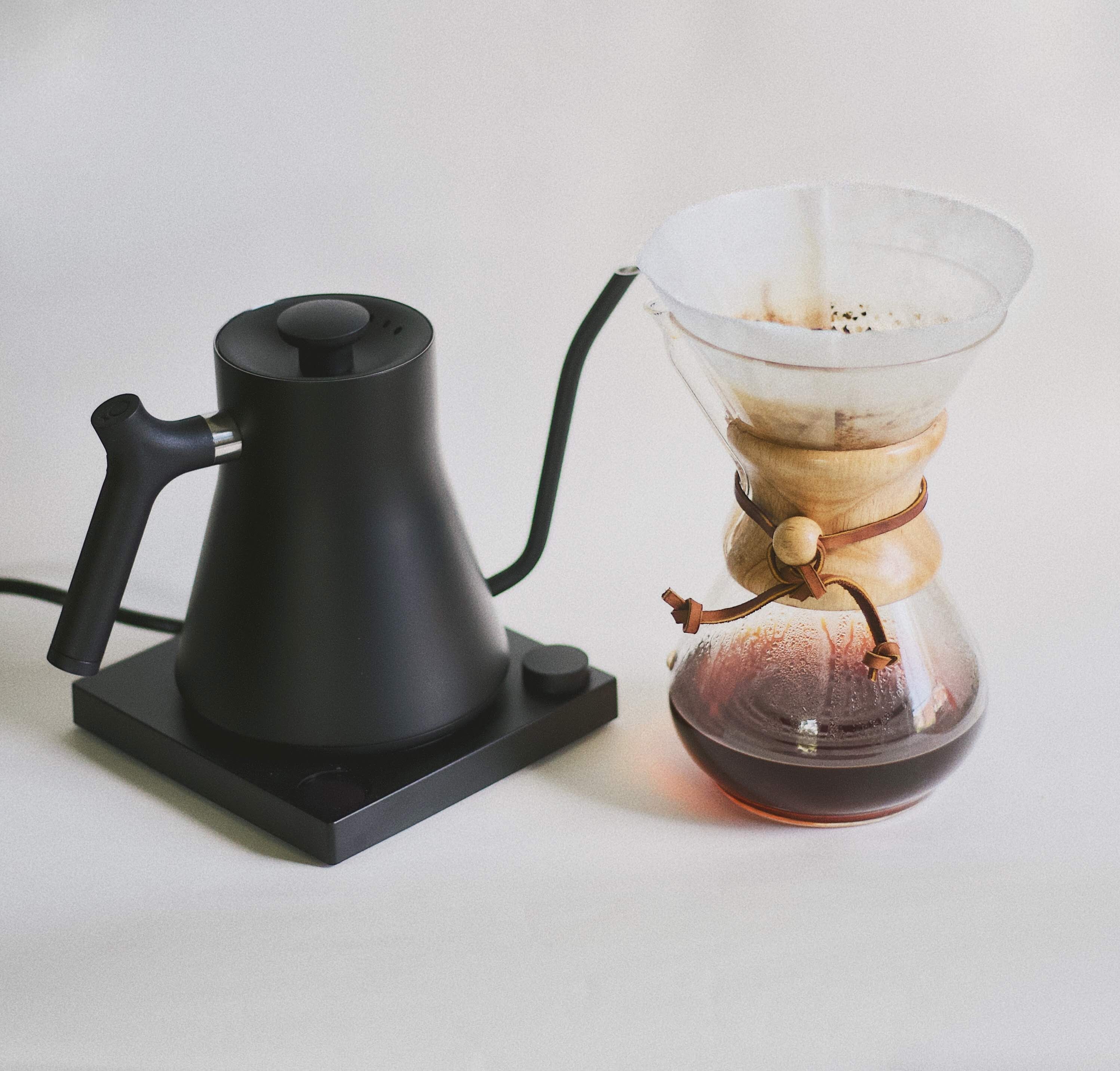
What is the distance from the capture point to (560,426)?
0.81m

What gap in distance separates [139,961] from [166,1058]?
0.20ft

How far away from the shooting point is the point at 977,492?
109 centimetres

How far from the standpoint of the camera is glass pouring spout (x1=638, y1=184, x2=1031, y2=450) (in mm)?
631

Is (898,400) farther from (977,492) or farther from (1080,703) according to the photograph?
(977,492)

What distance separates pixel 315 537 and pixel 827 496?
23 cm

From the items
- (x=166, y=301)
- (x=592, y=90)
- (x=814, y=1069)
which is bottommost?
(x=814, y=1069)

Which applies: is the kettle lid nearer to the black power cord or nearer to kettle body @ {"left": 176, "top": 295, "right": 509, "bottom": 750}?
kettle body @ {"left": 176, "top": 295, "right": 509, "bottom": 750}

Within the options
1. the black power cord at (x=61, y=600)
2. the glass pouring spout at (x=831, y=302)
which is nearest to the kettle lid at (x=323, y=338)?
the glass pouring spout at (x=831, y=302)

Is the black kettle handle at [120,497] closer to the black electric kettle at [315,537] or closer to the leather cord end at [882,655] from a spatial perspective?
the black electric kettle at [315,537]

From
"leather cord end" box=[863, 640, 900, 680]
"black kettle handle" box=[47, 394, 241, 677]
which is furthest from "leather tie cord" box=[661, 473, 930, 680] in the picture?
"black kettle handle" box=[47, 394, 241, 677]

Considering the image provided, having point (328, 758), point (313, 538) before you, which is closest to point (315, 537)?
point (313, 538)

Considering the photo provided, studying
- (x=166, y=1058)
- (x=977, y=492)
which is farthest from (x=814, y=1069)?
(x=977, y=492)

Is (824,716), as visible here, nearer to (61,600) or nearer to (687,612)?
(687,612)

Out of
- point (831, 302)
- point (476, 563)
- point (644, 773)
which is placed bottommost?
point (644, 773)
